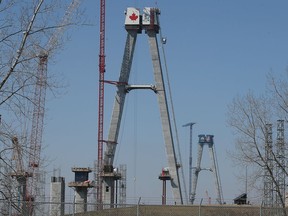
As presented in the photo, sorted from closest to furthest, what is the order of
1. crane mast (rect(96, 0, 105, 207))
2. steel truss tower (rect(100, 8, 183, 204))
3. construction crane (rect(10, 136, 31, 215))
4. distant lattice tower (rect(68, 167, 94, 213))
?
construction crane (rect(10, 136, 31, 215)) → distant lattice tower (rect(68, 167, 94, 213)) → steel truss tower (rect(100, 8, 183, 204)) → crane mast (rect(96, 0, 105, 207))

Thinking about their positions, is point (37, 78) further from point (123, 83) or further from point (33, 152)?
point (123, 83)

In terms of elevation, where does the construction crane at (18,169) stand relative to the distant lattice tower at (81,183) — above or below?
below

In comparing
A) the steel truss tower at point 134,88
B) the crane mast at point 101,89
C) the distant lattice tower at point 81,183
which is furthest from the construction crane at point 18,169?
the crane mast at point 101,89

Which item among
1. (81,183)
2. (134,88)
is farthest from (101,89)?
(81,183)

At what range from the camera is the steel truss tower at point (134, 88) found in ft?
307

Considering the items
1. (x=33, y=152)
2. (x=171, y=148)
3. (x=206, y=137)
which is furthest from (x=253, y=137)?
(x=206, y=137)

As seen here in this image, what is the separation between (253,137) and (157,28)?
59.0 metres

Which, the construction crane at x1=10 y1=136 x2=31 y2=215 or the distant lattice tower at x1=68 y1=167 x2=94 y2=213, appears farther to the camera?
the distant lattice tower at x1=68 y1=167 x2=94 y2=213

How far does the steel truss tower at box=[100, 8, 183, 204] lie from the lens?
93.5 meters

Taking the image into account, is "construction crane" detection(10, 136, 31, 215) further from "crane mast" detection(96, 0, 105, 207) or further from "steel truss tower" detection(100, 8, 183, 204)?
"crane mast" detection(96, 0, 105, 207)

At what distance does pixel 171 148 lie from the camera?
93375mm

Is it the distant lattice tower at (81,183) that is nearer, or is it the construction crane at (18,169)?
the construction crane at (18,169)

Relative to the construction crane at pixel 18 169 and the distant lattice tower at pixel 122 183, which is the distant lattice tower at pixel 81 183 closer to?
the distant lattice tower at pixel 122 183

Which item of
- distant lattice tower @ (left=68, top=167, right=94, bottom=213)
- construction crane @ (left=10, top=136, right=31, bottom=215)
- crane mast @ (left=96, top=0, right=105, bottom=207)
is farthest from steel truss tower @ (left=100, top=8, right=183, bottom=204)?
construction crane @ (left=10, top=136, right=31, bottom=215)
